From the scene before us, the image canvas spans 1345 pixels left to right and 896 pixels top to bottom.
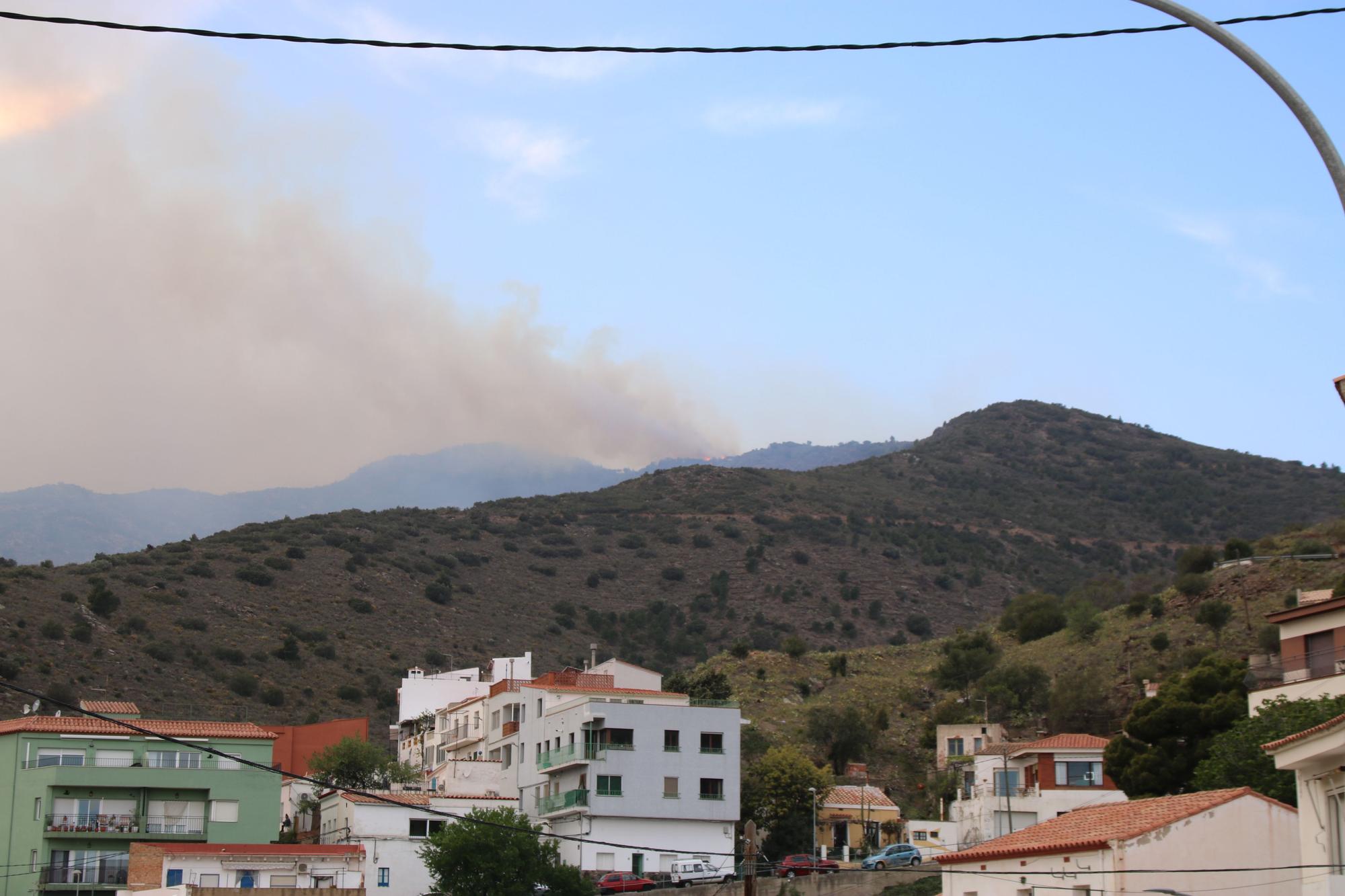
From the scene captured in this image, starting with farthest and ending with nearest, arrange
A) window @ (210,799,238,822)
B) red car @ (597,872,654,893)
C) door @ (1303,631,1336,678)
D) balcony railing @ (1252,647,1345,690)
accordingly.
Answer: window @ (210,799,238,822) → red car @ (597,872,654,893) → door @ (1303,631,1336,678) → balcony railing @ (1252,647,1345,690)

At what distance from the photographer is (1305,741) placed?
82.9 ft

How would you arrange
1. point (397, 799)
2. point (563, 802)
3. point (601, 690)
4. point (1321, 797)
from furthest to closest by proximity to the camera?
point (601, 690), point (563, 802), point (397, 799), point (1321, 797)

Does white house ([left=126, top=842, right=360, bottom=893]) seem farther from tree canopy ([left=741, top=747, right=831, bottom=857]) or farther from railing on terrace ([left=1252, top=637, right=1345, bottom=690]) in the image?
railing on terrace ([left=1252, top=637, right=1345, bottom=690])

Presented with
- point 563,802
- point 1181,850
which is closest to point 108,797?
point 563,802

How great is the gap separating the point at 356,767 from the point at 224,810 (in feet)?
41.8

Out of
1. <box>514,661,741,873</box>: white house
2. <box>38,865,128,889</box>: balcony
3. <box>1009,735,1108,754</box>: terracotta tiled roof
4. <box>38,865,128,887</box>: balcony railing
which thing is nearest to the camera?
<box>38,865,128,889</box>: balcony

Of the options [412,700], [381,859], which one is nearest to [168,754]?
[381,859]

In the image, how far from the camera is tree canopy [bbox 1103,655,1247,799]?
190ft

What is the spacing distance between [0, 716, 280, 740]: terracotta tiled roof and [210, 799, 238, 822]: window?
2.68 metres

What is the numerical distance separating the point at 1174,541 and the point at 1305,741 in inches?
5918

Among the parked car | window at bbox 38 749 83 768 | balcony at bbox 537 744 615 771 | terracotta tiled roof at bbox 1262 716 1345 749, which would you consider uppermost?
balcony at bbox 537 744 615 771

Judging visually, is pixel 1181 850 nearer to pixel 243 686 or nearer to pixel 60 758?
pixel 60 758

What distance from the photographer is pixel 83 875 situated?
64.0 meters

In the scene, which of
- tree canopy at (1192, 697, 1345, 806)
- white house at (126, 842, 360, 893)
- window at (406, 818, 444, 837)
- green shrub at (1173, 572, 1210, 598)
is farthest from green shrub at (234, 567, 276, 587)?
tree canopy at (1192, 697, 1345, 806)
